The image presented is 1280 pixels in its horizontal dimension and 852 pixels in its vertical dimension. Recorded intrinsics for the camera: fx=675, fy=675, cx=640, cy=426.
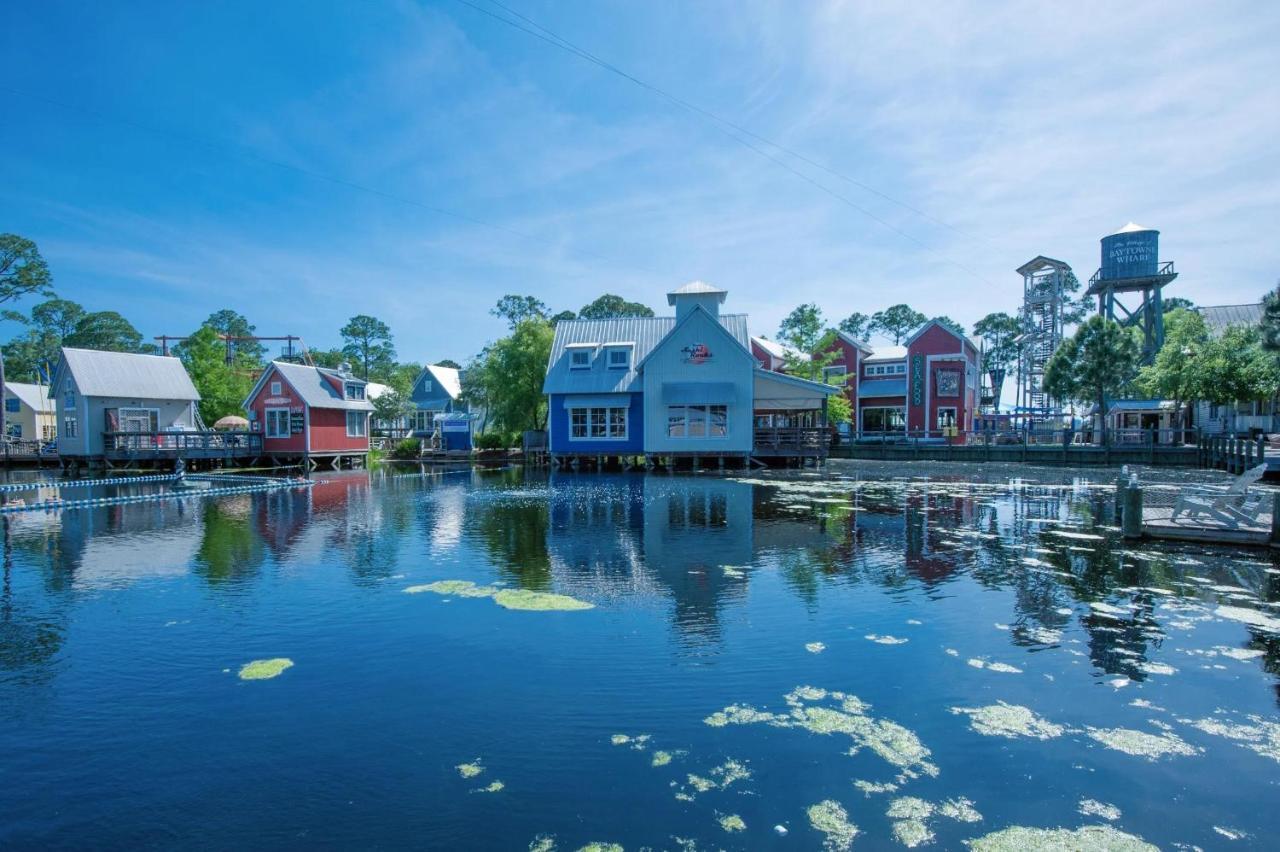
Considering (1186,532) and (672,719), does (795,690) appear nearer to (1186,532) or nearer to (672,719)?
(672,719)

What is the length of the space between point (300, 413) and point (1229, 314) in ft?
201

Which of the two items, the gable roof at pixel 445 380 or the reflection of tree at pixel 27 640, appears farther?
the gable roof at pixel 445 380

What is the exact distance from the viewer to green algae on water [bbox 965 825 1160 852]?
422 centimetres

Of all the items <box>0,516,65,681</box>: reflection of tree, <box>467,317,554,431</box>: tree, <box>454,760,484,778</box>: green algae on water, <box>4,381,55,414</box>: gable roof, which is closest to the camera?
<box>454,760,484,778</box>: green algae on water

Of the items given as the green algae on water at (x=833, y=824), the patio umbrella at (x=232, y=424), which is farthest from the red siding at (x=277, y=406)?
the green algae on water at (x=833, y=824)

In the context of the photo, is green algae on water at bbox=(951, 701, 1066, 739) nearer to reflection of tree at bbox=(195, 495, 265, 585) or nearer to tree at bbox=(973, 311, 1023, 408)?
reflection of tree at bbox=(195, 495, 265, 585)

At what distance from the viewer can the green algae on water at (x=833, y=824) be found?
14.1 feet

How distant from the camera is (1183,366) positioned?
3559cm

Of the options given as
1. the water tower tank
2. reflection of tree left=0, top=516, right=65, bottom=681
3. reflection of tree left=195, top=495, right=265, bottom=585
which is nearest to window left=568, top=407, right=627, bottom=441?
reflection of tree left=195, top=495, right=265, bottom=585

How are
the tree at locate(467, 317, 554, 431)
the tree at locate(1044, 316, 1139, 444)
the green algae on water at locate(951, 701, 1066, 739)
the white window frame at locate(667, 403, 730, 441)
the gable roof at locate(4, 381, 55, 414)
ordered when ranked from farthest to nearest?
the gable roof at locate(4, 381, 55, 414) → the tree at locate(467, 317, 554, 431) → the tree at locate(1044, 316, 1139, 444) → the white window frame at locate(667, 403, 730, 441) → the green algae on water at locate(951, 701, 1066, 739)

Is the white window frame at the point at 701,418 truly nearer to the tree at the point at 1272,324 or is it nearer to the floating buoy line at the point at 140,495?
the floating buoy line at the point at 140,495

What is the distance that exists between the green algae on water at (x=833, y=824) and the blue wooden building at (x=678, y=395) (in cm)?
2864

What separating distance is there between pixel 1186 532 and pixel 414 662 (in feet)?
49.0

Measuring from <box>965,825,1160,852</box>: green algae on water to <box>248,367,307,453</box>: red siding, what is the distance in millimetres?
37489
